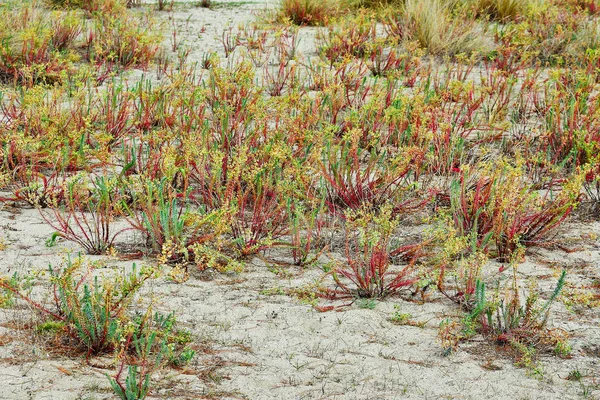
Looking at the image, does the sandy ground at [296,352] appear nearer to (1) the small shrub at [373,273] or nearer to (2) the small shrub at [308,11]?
(1) the small shrub at [373,273]

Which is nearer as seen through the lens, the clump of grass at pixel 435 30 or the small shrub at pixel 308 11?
the clump of grass at pixel 435 30

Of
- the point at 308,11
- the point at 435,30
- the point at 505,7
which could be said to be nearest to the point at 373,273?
the point at 435,30

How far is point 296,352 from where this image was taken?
9.30ft

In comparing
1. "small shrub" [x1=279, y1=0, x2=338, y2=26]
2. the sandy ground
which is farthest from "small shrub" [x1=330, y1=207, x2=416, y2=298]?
"small shrub" [x1=279, y1=0, x2=338, y2=26]

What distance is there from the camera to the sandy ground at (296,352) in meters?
2.59

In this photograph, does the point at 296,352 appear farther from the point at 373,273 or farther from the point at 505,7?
the point at 505,7

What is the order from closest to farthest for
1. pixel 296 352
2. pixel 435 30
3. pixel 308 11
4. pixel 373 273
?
pixel 296 352 → pixel 373 273 → pixel 435 30 → pixel 308 11

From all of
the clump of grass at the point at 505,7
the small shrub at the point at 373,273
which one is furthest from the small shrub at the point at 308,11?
the small shrub at the point at 373,273

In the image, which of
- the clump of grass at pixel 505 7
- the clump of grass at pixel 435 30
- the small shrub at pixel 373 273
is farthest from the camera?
the clump of grass at pixel 505 7

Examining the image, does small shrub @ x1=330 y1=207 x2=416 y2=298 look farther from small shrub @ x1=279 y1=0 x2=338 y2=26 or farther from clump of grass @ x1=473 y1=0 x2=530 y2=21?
clump of grass @ x1=473 y1=0 x2=530 y2=21

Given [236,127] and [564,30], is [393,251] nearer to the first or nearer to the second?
[236,127]

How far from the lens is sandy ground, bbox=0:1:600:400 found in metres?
2.59

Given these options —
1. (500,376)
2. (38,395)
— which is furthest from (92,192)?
(500,376)

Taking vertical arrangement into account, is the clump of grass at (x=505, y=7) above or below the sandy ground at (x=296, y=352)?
above
